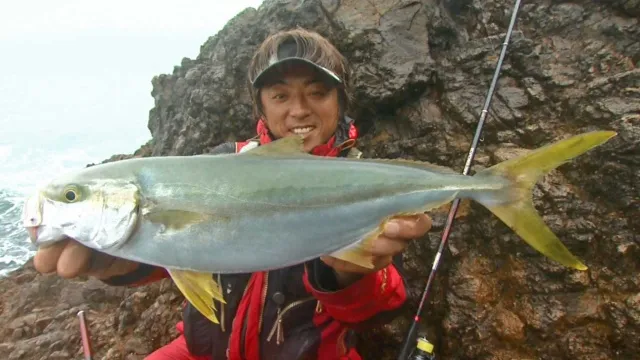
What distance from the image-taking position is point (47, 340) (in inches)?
200

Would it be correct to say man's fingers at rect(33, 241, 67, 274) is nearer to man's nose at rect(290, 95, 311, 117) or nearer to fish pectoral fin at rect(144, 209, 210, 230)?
fish pectoral fin at rect(144, 209, 210, 230)

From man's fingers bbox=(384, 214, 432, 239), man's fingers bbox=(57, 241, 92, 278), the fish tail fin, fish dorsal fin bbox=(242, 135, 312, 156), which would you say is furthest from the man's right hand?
the fish tail fin

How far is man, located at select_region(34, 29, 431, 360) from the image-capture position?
2312 millimetres

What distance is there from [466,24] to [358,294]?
13.0 feet

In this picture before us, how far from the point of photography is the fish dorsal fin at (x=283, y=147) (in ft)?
6.64

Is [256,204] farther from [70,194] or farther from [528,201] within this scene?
[528,201]

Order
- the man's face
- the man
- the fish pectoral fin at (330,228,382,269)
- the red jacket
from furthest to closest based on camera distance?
1. the man's face
2. the red jacket
3. the man
4. the fish pectoral fin at (330,228,382,269)

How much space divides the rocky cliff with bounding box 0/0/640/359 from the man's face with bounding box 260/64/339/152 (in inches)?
64.4

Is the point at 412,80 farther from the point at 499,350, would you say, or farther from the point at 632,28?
the point at 499,350

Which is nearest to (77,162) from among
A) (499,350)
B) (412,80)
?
(412,80)

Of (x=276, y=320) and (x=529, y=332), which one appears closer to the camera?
(x=276, y=320)

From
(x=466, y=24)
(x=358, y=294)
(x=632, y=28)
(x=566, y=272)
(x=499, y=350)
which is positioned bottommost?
(x=499, y=350)

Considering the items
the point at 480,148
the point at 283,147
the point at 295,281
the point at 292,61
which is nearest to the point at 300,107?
the point at 292,61

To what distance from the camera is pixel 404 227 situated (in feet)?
6.39
